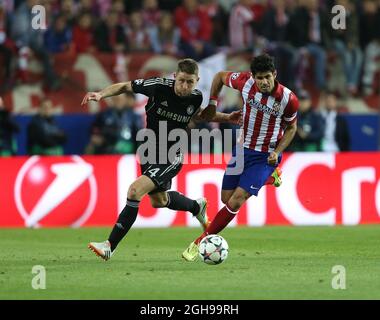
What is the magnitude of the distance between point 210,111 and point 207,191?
4.48 metres

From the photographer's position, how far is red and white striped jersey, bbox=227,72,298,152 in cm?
1137

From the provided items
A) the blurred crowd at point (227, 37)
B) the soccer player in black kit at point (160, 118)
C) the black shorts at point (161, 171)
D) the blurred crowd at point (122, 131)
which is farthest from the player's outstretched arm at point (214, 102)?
the blurred crowd at point (227, 37)

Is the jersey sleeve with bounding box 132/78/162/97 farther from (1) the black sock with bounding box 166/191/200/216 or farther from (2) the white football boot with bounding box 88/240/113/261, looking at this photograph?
(2) the white football boot with bounding box 88/240/113/261

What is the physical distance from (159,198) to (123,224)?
4.02 ft

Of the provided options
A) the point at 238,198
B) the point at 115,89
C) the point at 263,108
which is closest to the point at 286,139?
the point at 263,108

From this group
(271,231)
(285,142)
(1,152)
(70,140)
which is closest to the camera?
(285,142)

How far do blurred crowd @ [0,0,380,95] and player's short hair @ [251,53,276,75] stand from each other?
8747 mm

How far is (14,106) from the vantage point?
19484mm

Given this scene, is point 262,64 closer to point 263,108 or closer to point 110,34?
point 263,108

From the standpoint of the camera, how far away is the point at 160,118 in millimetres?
11516

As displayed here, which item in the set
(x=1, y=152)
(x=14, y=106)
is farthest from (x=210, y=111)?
(x=14, y=106)

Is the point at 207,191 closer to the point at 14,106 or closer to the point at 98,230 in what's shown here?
the point at 98,230

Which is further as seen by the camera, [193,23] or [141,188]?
[193,23]

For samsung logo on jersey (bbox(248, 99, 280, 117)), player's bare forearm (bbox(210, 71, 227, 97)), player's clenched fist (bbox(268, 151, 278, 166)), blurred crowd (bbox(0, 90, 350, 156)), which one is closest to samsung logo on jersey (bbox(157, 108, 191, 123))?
player's bare forearm (bbox(210, 71, 227, 97))
